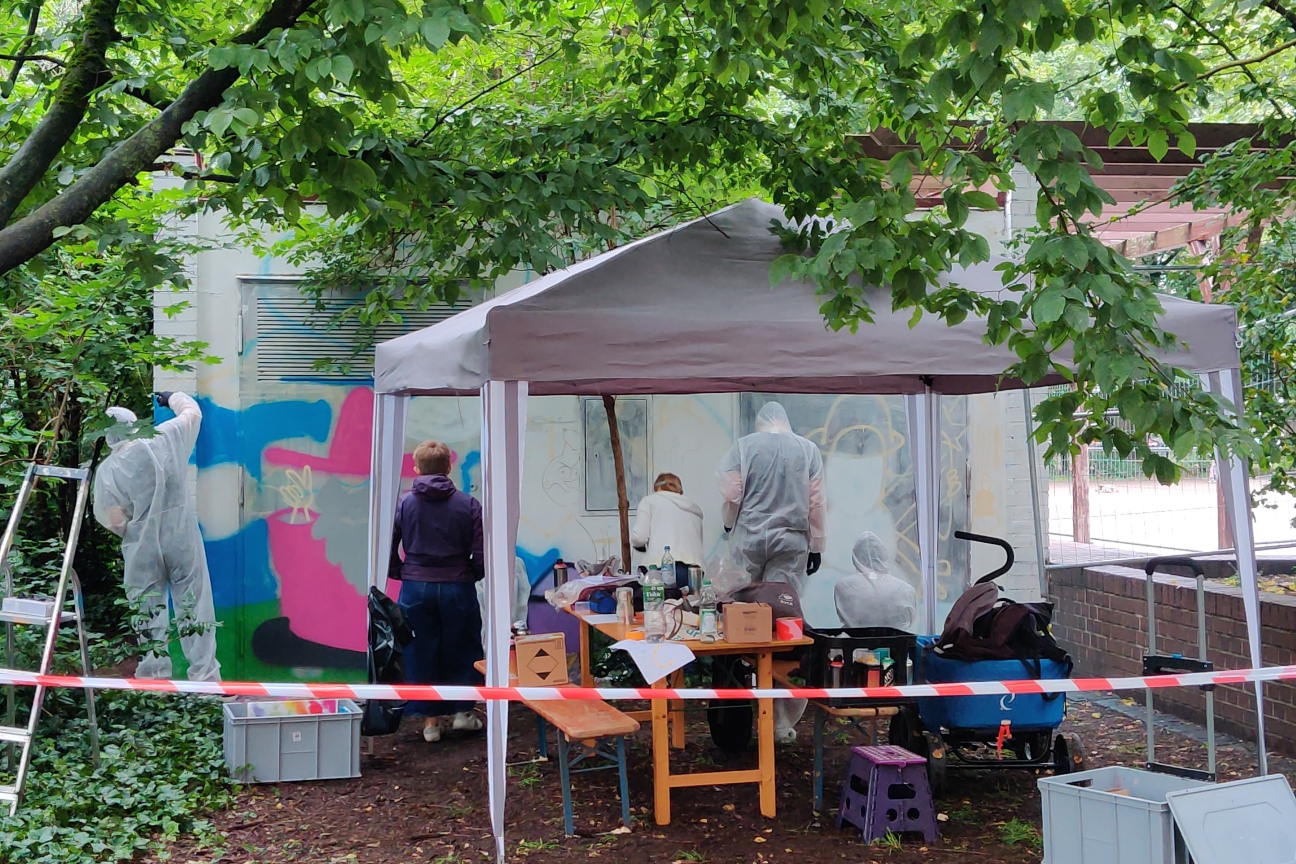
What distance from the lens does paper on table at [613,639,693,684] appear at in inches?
215

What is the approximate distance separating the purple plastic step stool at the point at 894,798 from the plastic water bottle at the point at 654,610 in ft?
3.56

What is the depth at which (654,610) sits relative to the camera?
229 inches

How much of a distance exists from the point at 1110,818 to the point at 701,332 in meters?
2.44

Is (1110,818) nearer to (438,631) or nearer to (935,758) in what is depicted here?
(935,758)

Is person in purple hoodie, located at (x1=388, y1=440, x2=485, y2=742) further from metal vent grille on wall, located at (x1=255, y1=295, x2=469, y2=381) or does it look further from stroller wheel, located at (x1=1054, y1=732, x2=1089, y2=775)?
stroller wheel, located at (x1=1054, y1=732, x2=1089, y2=775)

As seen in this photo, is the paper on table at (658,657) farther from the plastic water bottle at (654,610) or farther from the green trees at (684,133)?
the green trees at (684,133)

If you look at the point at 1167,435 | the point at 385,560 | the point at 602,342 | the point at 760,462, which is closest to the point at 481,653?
the point at 385,560

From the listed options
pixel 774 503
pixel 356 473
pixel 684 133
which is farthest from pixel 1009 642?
pixel 356 473

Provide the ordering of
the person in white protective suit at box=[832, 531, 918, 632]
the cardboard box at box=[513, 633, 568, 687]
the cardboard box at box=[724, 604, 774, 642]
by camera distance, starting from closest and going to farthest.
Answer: the cardboard box at box=[724, 604, 774, 642], the cardboard box at box=[513, 633, 568, 687], the person in white protective suit at box=[832, 531, 918, 632]

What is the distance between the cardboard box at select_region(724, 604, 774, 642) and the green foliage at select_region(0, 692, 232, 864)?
2547 mm

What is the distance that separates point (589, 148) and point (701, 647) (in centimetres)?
246

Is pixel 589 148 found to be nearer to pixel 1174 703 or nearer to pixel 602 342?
pixel 602 342

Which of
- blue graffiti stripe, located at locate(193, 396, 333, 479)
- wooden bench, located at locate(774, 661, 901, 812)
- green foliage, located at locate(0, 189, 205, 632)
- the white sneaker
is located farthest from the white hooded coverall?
green foliage, located at locate(0, 189, 205, 632)

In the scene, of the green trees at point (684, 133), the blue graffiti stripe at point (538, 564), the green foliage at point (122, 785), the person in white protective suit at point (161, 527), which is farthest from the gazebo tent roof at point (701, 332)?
the blue graffiti stripe at point (538, 564)
